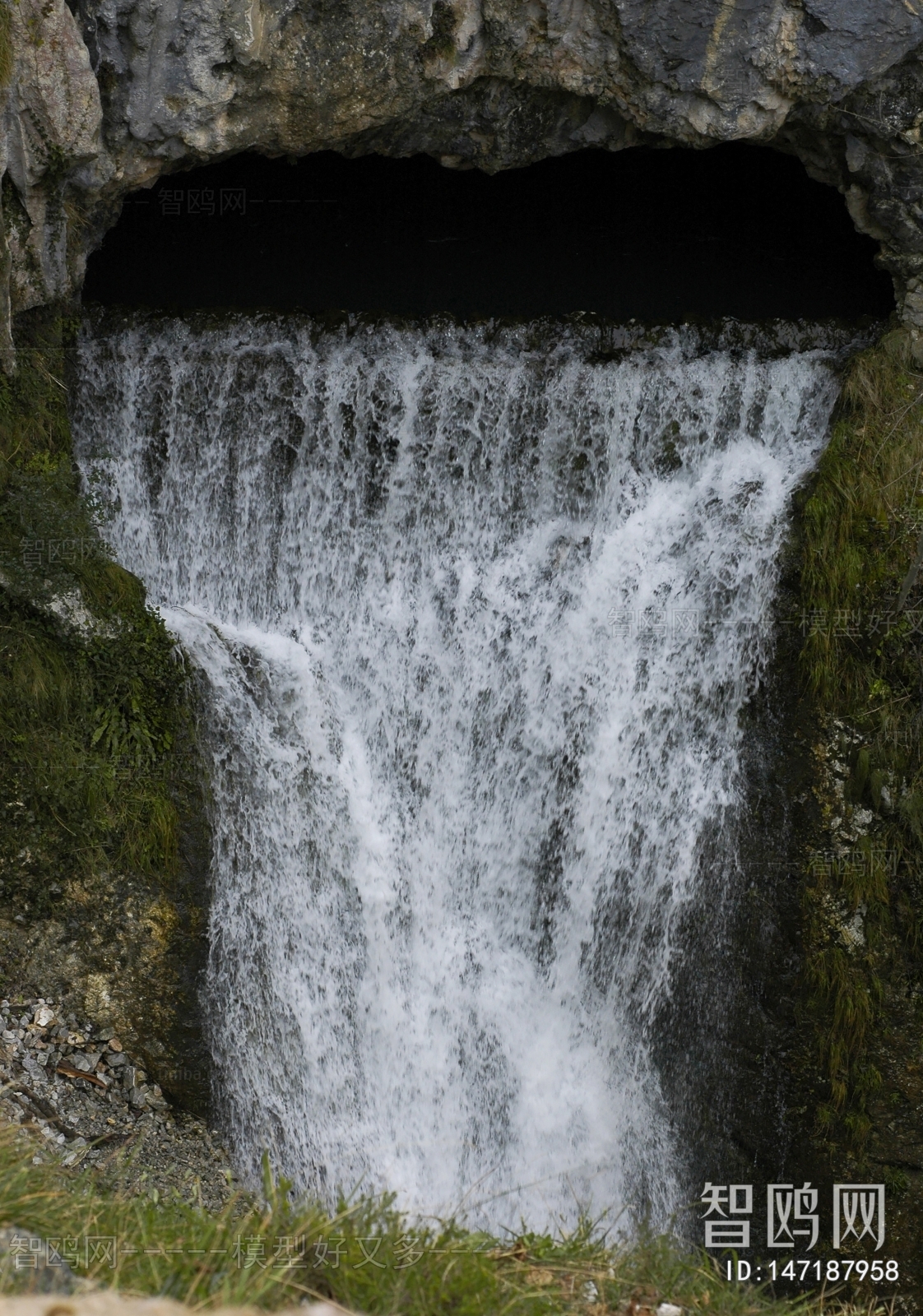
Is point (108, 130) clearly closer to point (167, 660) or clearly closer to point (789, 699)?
point (167, 660)

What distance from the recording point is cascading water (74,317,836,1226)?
6.69 meters

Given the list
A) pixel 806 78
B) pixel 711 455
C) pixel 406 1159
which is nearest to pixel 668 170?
pixel 806 78

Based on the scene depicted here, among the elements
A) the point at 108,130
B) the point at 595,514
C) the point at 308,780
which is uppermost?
the point at 108,130

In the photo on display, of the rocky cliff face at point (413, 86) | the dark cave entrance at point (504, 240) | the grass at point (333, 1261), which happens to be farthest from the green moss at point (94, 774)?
the dark cave entrance at point (504, 240)

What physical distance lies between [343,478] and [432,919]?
2.99m

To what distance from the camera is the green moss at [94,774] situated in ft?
21.0

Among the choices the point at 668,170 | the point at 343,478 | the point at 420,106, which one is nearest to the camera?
the point at 420,106

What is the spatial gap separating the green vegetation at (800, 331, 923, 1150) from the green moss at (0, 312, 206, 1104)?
367 centimetres

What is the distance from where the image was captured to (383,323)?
8.19 meters

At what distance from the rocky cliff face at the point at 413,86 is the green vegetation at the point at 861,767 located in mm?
1844

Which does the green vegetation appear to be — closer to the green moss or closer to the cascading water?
the cascading water

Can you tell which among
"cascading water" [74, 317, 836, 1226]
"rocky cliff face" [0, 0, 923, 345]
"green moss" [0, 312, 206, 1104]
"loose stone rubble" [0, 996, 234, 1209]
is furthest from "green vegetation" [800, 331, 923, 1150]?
"green moss" [0, 312, 206, 1104]

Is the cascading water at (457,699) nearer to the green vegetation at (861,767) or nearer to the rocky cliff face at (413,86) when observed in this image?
the green vegetation at (861,767)

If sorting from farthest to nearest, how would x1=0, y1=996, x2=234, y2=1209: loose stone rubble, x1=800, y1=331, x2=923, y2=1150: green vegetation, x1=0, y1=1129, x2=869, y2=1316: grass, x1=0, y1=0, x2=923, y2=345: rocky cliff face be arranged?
1. x1=800, y1=331, x2=923, y2=1150: green vegetation
2. x1=0, y1=0, x2=923, y2=345: rocky cliff face
3. x1=0, y1=996, x2=234, y2=1209: loose stone rubble
4. x1=0, y1=1129, x2=869, y2=1316: grass
